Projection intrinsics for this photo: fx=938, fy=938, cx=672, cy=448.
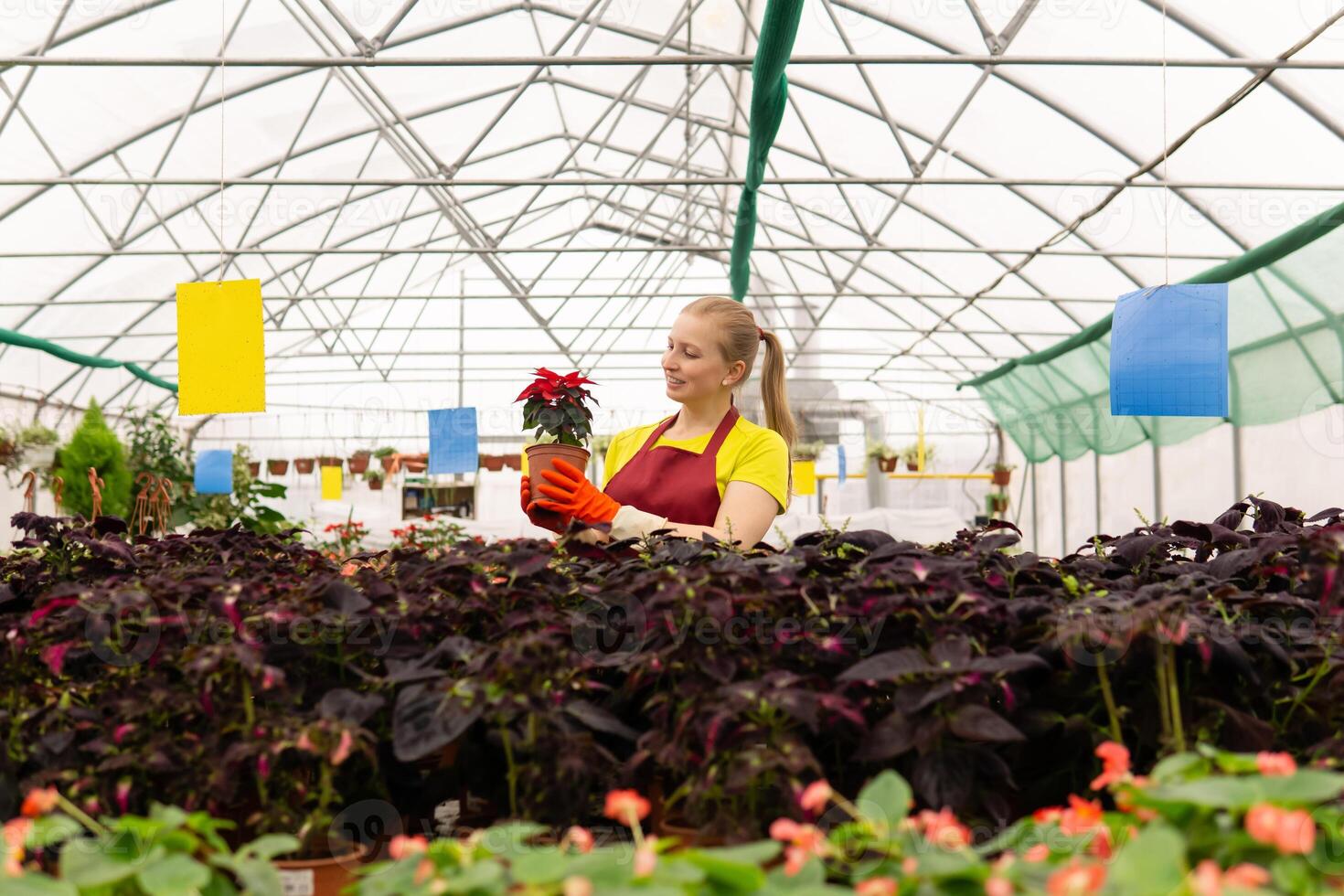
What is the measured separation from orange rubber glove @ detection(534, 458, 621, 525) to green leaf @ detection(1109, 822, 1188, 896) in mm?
1187

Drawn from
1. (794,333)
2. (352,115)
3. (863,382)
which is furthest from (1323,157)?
(863,382)

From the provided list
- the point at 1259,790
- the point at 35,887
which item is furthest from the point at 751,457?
the point at 35,887

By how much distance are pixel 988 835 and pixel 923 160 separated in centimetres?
642

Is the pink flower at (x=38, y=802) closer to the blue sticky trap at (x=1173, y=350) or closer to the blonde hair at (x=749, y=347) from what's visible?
the blonde hair at (x=749, y=347)

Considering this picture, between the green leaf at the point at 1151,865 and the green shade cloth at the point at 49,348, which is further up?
the green shade cloth at the point at 49,348

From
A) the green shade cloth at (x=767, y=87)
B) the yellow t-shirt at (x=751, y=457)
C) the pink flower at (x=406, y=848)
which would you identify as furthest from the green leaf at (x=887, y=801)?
the green shade cloth at (x=767, y=87)

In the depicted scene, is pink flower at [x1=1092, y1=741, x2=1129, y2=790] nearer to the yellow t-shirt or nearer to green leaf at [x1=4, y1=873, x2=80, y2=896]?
green leaf at [x1=4, y1=873, x2=80, y2=896]

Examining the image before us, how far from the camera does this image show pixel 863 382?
16.3 meters

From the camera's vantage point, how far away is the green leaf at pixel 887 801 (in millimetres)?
668

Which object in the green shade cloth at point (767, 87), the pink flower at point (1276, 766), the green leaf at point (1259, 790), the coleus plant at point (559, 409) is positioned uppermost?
the green shade cloth at point (767, 87)

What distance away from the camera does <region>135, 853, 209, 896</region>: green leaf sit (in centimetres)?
63

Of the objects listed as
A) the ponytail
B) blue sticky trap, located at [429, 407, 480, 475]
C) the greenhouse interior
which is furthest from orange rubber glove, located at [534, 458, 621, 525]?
blue sticky trap, located at [429, 407, 480, 475]

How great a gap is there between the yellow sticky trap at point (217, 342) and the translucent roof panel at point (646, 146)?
52 centimetres

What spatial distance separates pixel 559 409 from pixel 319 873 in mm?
1013
